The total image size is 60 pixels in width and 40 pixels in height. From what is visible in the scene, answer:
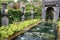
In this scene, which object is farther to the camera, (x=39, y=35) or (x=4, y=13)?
(x=39, y=35)

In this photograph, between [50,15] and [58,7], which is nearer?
[58,7]

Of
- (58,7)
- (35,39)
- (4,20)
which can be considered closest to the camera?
(35,39)

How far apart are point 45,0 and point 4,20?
19.2m

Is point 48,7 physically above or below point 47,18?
above

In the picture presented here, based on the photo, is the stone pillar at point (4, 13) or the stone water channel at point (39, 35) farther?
the stone pillar at point (4, 13)

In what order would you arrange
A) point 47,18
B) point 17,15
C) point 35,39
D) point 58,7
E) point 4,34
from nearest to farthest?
point 4,34
point 35,39
point 17,15
point 58,7
point 47,18

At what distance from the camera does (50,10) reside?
31.0 m

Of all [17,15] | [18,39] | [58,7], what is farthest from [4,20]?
[58,7]

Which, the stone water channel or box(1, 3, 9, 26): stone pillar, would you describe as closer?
the stone water channel

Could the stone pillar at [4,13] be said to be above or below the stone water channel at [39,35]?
above

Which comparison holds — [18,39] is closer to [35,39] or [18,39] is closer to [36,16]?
[35,39]

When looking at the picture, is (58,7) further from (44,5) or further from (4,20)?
(4,20)

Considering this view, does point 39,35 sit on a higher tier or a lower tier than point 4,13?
lower

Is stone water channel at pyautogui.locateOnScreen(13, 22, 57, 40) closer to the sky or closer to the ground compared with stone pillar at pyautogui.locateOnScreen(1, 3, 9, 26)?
closer to the ground
